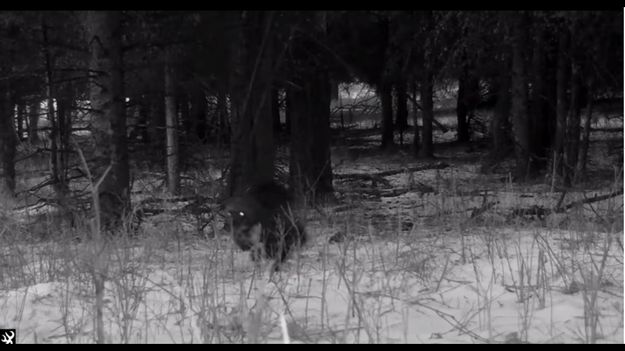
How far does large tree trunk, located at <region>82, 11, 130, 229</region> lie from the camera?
7.79 meters

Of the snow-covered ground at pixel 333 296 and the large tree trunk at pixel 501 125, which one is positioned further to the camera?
the large tree trunk at pixel 501 125

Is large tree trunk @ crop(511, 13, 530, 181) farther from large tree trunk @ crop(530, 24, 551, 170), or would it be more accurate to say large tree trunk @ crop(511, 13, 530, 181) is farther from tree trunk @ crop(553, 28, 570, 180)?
tree trunk @ crop(553, 28, 570, 180)

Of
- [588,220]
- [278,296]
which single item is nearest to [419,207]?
[588,220]

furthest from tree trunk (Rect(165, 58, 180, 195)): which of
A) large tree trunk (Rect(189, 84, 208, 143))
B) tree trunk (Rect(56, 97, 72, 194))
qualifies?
tree trunk (Rect(56, 97, 72, 194))

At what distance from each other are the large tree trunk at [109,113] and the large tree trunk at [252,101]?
1.87 m

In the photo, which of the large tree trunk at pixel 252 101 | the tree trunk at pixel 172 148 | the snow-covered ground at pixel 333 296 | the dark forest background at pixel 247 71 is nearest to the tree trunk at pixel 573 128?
the dark forest background at pixel 247 71

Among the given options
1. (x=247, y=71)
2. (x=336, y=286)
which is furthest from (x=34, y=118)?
(x=336, y=286)

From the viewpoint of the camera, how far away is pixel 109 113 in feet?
26.2

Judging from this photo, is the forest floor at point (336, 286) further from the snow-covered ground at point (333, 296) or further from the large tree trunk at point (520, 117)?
the large tree trunk at point (520, 117)

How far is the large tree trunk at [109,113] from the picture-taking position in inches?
307

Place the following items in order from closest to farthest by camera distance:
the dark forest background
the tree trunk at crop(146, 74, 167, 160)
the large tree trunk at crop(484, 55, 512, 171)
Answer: the dark forest background < the tree trunk at crop(146, 74, 167, 160) < the large tree trunk at crop(484, 55, 512, 171)

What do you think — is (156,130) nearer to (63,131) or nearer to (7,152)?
(63,131)

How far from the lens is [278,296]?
16.9 feet

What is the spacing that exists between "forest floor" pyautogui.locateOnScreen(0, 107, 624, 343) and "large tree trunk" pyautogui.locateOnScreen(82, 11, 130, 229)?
2.08 ft
